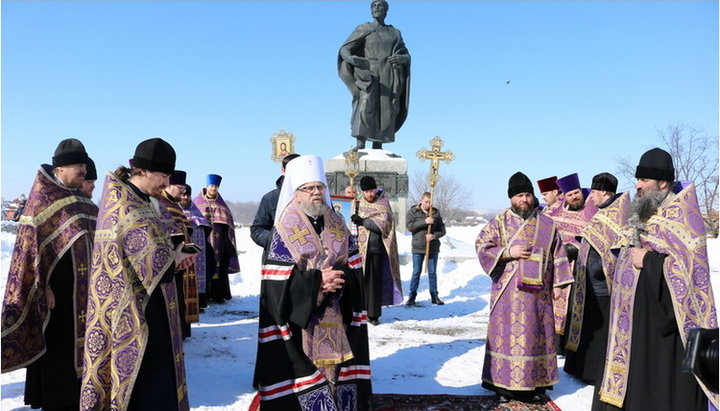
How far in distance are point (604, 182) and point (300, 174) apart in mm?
3955

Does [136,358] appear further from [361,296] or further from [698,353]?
[698,353]

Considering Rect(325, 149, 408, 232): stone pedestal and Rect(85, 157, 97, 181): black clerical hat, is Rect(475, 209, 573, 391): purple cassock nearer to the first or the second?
Rect(85, 157, 97, 181): black clerical hat

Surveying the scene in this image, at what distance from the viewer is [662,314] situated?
3.92m

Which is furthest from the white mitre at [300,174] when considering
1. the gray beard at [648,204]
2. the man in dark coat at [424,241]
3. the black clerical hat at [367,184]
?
the man in dark coat at [424,241]

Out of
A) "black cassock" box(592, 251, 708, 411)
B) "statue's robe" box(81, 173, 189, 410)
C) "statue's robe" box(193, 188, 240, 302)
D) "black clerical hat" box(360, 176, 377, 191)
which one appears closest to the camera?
"statue's robe" box(81, 173, 189, 410)

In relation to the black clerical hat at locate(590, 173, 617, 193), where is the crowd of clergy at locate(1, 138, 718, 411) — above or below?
below

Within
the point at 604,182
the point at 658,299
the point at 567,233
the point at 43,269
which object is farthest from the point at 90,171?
the point at 567,233

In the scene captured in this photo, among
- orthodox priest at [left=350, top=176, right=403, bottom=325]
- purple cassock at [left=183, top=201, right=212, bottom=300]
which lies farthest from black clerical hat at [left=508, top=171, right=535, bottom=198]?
purple cassock at [left=183, top=201, right=212, bottom=300]

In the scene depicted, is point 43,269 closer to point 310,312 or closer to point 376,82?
point 310,312

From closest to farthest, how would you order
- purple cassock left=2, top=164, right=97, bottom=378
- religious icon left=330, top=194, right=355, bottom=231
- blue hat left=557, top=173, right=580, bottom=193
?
purple cassock left=2, top=164, right=97, bottom=378
blue hat left=557, top=173, right=580, bottom=193
religious icon left=330, top=194, right=355, bottom=231

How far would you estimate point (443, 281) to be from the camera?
1382 cm

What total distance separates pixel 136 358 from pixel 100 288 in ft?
Result: 1.47

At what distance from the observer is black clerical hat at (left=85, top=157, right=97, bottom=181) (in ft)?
16.2

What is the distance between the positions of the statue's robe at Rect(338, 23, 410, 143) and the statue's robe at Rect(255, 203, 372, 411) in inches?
448
